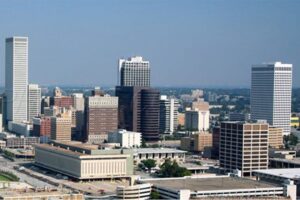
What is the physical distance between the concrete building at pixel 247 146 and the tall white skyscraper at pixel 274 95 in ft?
74.9

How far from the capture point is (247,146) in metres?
40.4

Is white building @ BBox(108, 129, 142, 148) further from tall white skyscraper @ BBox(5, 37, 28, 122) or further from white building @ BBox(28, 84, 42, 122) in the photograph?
tall white skyscraper @ BBox(5, 37, 28, 122)

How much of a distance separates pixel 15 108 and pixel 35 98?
2.29 m

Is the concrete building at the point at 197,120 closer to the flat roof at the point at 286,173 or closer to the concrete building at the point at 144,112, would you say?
the concrete building at the point at 144,112

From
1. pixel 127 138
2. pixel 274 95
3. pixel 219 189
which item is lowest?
pixel 219 189

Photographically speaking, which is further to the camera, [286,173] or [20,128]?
[20,128]

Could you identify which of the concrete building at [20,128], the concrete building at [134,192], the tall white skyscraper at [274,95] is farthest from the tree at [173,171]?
the concrete building at [20,128]

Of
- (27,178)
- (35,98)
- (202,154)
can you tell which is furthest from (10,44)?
(27,178)

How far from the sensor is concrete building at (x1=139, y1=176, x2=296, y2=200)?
95.3 feet

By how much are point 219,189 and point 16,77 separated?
52.1m

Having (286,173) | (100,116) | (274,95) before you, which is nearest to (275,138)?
(274,95)

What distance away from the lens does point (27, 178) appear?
4194 cm

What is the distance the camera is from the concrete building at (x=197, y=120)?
7119 cm

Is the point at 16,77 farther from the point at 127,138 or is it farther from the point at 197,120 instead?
the point at 127,138
